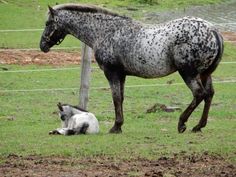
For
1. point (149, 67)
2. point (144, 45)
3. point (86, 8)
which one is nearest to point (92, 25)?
point (86, 8)

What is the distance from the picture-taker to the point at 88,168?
324 inches

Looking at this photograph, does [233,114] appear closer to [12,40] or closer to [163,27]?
[163,27]

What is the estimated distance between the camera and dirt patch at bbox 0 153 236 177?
7938 mm

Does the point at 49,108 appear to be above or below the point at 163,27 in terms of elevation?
below

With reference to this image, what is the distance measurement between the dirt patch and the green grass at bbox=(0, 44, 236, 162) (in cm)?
30

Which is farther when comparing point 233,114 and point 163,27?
point 233,114

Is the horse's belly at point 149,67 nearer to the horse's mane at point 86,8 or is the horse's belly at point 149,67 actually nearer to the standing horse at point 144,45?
the standing horse at point 144,45

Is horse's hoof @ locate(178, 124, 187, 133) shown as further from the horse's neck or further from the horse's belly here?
the horse's neck

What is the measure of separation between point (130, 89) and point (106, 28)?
598 centimetres

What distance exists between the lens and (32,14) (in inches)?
1216

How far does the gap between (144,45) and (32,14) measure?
68.0ft

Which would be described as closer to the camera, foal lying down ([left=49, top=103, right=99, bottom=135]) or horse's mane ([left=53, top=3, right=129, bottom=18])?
foal lying down ([left=49, top=103, right=99, bottom=135])

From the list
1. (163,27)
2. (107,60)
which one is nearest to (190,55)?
(163,27)

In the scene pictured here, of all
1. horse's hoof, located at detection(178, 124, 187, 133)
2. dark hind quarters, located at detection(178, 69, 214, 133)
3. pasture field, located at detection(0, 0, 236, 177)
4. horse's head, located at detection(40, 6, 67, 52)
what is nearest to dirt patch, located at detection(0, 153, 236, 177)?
pasture field, located at detection(0, 0, 236, 177)
